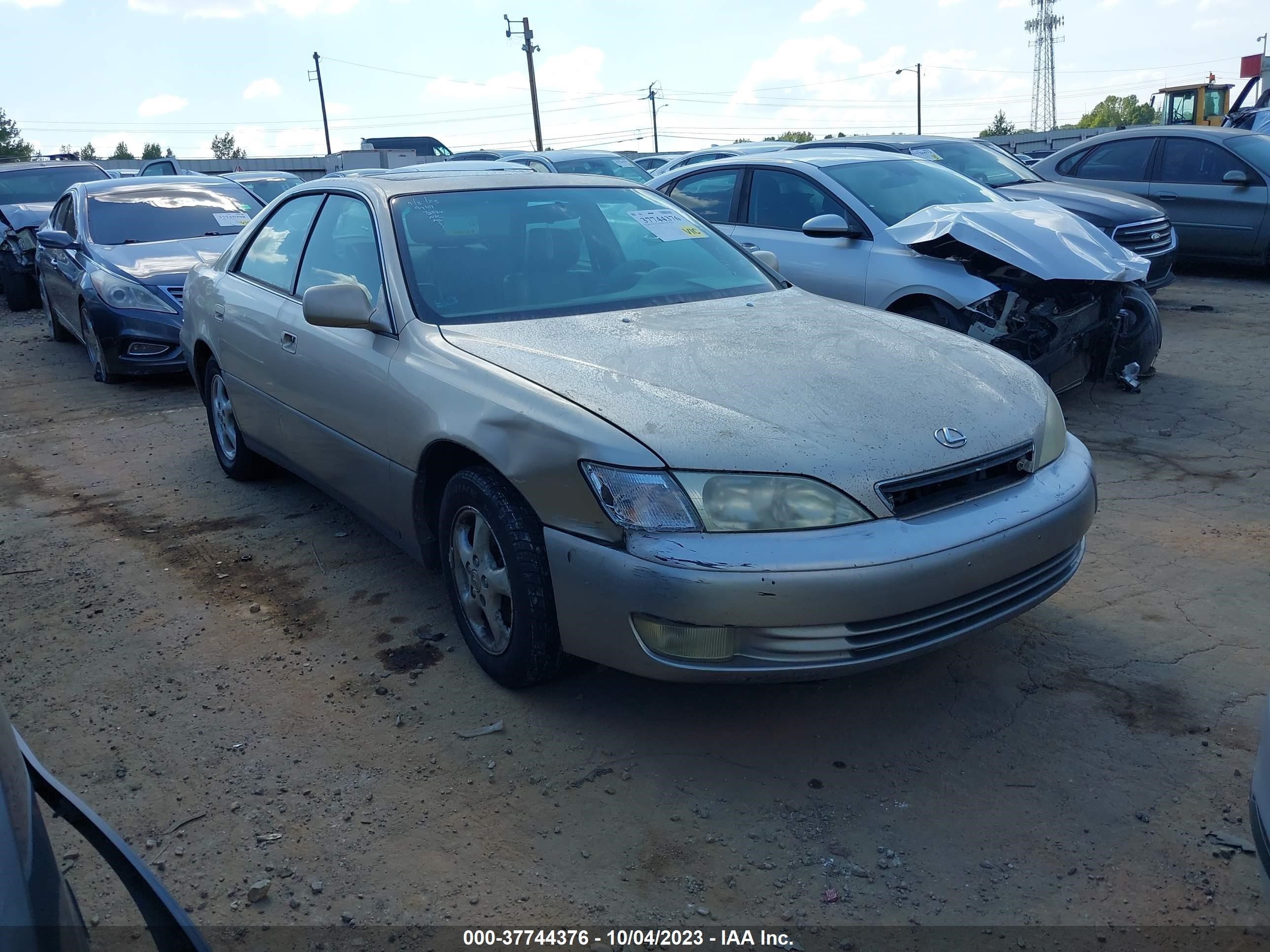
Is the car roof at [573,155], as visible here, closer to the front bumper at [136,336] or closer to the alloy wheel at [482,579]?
the front bumper at [136,336]

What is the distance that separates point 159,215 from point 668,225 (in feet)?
20.6

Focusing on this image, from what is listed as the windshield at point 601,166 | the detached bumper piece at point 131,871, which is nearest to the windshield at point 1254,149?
the windshield at point 601,166

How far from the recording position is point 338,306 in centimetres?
356

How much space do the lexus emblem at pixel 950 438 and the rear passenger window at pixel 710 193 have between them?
15.6ft

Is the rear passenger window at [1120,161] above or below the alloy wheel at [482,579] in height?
above

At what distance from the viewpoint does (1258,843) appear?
1932 mm

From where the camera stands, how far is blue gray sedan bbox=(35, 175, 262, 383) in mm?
7938

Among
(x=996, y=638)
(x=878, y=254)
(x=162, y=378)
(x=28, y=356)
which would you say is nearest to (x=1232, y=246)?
(x=878, y=254)

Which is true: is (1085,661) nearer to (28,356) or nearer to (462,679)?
(462,679)

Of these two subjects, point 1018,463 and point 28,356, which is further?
point 28,356

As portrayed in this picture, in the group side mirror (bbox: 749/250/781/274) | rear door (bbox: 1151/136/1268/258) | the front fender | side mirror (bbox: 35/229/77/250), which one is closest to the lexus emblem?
side mirror (bbox: 749/250/781/274)

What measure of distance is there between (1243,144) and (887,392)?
31.3 ft

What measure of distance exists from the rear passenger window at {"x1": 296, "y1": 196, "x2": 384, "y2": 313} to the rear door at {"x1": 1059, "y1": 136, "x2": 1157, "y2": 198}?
877cm

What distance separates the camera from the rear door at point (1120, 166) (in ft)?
35.7
